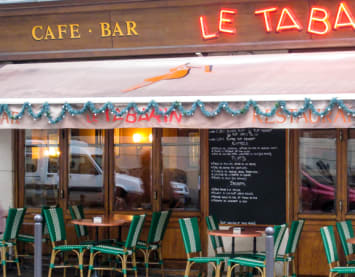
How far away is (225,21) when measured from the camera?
32.1 feet

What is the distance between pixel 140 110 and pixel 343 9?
3434mm

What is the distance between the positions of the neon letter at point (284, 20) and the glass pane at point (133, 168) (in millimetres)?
2629

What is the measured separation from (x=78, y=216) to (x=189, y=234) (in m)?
2.36

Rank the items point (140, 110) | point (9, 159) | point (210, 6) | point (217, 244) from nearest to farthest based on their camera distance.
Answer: point (140, 110) < point (217, 244) < point (210, 6) < point (9, 159)

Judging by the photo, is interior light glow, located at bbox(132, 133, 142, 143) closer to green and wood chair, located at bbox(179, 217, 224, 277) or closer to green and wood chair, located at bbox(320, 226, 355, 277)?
green and wood chair, located at bbox(179, 217, 224, 277)

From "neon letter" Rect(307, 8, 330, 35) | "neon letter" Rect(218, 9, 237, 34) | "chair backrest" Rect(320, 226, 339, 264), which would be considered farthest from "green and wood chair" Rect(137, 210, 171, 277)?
"neon letter" Rect(307, 8, 330, 35)

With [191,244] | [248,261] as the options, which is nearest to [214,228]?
[191,244]

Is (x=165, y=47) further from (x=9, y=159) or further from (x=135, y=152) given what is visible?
(x=9, y=159)

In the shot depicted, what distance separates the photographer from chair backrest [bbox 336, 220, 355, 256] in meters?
8.51

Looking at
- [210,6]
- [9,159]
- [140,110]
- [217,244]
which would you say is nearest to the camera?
[140,110]

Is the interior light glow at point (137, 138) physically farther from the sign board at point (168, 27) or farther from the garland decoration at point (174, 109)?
the garland decoration at point (174, 109)

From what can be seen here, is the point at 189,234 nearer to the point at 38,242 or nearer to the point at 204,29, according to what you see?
the point at 38,242

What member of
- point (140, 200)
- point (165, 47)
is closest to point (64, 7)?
point (165, 47)

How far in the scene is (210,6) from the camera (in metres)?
9.85
